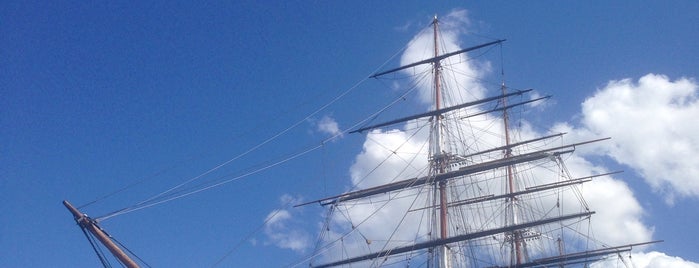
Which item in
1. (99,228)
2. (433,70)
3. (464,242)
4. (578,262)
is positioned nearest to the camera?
(99,228)

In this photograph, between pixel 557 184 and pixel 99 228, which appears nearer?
pixel 99 228

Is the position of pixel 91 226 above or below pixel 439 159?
below

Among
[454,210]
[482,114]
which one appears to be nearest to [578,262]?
[454,210]

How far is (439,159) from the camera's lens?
118 feet

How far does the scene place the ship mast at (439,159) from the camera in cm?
3238

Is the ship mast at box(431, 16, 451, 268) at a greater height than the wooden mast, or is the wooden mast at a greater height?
the ship mast at box(431, 16, 451, 268)

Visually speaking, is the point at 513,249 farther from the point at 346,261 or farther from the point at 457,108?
the point at 346,261

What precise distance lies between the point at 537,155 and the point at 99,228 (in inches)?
957

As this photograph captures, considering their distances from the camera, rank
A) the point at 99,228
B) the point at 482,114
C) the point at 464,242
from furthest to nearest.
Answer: the point at 482,114 → the point at 464,242 → the point at 99,228

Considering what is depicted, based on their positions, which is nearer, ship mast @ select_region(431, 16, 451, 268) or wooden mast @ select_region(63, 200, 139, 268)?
wooden mast @ select_region(63, 200, 139, 268)

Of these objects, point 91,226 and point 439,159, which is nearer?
point 91,226

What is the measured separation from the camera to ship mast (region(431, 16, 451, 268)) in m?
32.4

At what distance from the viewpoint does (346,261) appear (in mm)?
32875

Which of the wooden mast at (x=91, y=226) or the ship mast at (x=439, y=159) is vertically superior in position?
the ship mast at (x=439, y=159)
